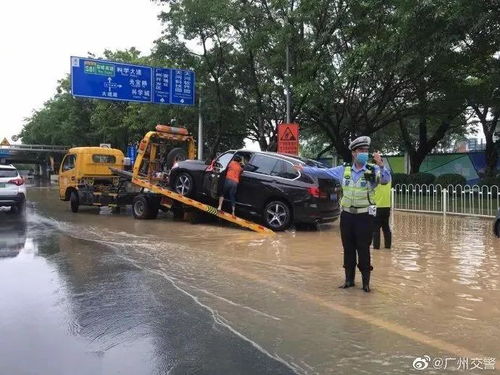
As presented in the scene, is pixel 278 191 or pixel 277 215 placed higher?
pixel 278 191

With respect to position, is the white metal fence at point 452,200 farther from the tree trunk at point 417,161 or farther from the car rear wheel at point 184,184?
the tree trunk at point 417,161

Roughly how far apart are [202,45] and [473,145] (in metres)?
18.5

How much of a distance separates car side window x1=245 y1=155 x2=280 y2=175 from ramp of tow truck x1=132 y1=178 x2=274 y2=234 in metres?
1.21

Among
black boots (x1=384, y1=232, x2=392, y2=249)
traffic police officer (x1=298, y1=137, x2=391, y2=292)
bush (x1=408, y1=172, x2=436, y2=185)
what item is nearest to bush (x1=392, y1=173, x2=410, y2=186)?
bush (x1=408, y1=172, x2=436, y2=185)

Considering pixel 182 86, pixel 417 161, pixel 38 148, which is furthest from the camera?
pixel 38 148

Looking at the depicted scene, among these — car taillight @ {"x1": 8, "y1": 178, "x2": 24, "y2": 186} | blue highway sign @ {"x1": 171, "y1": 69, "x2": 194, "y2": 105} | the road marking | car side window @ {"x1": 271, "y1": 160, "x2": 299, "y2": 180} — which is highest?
blue highway sign @ {"x1": 171, "y1": 69, "x2": 194, "y2": 105}

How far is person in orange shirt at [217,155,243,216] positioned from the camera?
42.2 feet

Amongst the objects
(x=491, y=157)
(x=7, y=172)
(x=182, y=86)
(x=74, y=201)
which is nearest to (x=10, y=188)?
(x=7, y=172)

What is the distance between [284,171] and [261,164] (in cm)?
64

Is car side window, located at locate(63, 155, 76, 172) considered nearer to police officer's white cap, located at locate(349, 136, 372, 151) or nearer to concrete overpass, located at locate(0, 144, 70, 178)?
police officer's white cap, located at locate(349, 136, 372, 151)

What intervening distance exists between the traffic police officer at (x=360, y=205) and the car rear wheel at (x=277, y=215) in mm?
5744

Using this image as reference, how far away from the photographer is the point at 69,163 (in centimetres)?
1858

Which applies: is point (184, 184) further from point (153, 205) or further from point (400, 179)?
point (400, 179)

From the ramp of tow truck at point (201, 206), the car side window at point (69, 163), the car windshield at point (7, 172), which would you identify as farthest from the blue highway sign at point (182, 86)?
the car windshield at point (7, 172)
